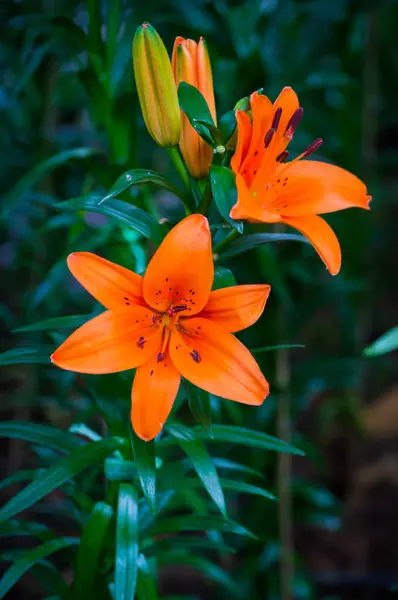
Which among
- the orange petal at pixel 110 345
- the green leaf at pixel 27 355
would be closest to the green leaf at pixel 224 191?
the orange petal at pixel 110 345

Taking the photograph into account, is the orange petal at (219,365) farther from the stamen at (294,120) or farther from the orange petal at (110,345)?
the stamen at (294,120)

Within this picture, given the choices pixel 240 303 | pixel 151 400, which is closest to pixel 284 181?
pixel 240 303

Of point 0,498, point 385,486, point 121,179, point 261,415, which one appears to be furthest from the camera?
point 385,486

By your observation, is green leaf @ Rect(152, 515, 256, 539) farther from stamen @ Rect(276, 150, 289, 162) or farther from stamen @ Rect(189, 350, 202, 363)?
stamen @ Rect(276, 150, 289, 162)

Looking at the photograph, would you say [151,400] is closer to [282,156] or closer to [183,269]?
[183,269]

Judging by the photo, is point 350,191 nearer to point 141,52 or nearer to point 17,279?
point 141,52

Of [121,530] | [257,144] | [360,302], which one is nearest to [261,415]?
[360,302]
